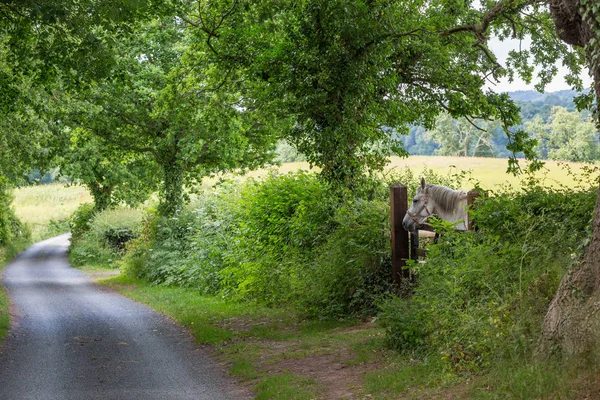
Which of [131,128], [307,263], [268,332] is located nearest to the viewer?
[268,332]

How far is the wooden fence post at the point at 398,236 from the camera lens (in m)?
13.8

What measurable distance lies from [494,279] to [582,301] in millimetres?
1676

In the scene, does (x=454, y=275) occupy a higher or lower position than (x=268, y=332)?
higher

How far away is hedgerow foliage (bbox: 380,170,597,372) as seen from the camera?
27.6 ft

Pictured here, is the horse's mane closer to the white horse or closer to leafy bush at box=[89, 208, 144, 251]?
the white horse

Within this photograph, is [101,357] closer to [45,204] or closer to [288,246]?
[288,246]

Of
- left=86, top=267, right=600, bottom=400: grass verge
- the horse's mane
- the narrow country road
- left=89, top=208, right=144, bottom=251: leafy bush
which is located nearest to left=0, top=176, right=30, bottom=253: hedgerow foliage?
left=89, top=208, right=144, bottom=251: leafy bush

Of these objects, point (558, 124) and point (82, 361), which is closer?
point (82, 361)

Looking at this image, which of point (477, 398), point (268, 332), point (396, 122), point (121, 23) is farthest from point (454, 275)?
point (396, 122)

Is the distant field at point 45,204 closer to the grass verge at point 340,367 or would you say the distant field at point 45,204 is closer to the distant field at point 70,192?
the distant field at point 70,192

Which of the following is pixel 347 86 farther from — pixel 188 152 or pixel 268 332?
pixel 188 152

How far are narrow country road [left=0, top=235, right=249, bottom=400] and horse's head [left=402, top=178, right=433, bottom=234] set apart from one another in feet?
13.8

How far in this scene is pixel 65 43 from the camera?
16.1 metres

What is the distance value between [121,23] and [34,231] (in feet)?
192
